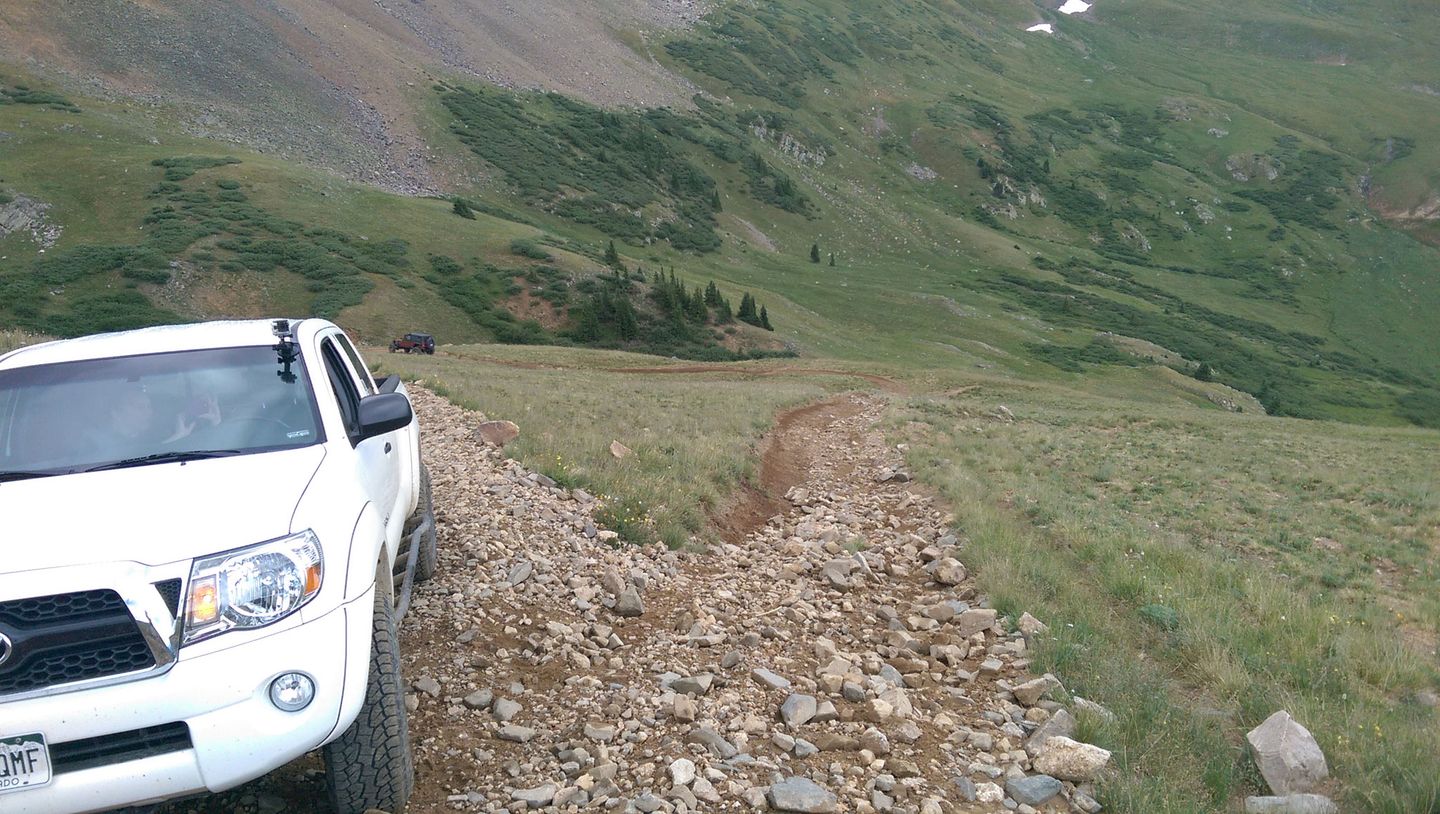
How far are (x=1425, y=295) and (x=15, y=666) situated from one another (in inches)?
7088

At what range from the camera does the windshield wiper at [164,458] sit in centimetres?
415

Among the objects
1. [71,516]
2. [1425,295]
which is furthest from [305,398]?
[1425,295]

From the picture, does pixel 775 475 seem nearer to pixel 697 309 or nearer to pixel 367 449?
pixel 367 449

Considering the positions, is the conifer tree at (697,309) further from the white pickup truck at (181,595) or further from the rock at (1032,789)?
the rock at (1032,789)

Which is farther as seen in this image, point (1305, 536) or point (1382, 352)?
point (1382, 352)

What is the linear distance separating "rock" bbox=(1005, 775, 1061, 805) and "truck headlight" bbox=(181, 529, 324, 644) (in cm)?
384

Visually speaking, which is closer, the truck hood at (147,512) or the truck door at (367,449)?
the truck hood at (147,512)

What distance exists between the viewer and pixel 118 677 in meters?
3.17

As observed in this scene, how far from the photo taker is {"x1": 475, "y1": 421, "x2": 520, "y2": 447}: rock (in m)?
11.2

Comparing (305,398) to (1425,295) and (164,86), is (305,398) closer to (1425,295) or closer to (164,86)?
(164,86)

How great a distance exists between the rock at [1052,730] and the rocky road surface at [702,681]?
1 centimetres

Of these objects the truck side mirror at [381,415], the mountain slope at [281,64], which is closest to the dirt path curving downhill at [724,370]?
the truck side mirror at [381,415]

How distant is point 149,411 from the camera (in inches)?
182

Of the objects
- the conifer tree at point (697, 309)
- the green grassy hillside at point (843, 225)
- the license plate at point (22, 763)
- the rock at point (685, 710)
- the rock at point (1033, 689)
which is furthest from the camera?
the conifer tree at point (697, 309)
